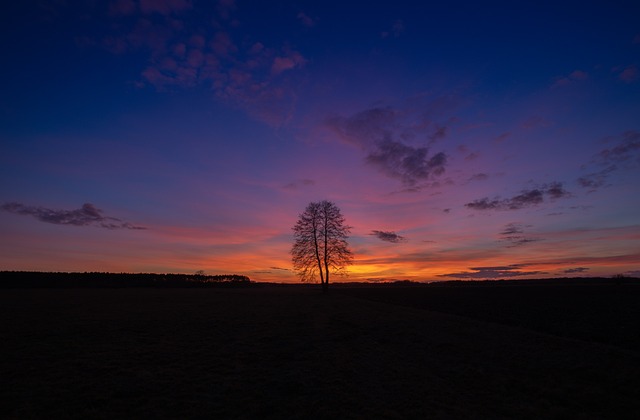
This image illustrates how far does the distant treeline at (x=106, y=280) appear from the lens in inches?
2721

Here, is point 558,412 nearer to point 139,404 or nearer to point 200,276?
point 139,404

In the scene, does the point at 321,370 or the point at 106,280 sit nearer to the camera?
the point at 321,370

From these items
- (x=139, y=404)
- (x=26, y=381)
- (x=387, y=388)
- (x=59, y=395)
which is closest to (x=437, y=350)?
(x=387, y=388)

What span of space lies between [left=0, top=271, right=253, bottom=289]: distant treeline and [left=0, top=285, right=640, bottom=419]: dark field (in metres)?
63.6

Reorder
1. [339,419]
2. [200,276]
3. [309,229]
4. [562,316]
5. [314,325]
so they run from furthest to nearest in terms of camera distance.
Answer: [200,276] < [309,229] < [562,316] < [314,325] < [339,419]

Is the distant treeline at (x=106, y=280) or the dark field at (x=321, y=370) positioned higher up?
the distant treeline at (x=106, y=280)

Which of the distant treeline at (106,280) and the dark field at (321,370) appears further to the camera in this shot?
the distant treeline at (106,280)

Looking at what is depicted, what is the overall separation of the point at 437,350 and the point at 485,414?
6.74 m

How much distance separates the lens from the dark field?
848 cm

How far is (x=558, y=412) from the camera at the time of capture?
8.23 meters

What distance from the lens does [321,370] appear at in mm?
11891

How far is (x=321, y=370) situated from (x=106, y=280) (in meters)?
91.6

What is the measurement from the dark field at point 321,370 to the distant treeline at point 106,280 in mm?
63600

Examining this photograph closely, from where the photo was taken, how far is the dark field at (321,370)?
8484mm
